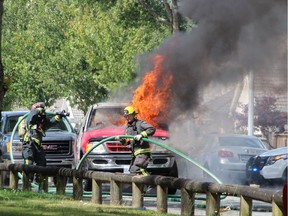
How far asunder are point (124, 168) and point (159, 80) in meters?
2.33

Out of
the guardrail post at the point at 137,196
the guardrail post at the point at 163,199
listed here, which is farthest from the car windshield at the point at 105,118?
the guardrail post at the point at 163,199

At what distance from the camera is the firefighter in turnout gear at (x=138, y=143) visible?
55.5ft

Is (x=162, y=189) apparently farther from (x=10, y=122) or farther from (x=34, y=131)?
(x=10, y=122)

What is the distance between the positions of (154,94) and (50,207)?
4566 mm

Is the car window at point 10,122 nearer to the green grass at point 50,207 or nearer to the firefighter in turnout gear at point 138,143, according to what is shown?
the green grass at point 50,207

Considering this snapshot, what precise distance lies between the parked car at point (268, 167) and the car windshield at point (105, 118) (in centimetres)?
419

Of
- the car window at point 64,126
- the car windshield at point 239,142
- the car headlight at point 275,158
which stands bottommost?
the car headlight at point 275,158

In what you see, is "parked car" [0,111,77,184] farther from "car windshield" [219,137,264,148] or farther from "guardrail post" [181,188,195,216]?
"guardrail post" [181,188,195,216]

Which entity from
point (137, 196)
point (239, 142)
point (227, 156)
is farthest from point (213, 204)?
point (239, 142)

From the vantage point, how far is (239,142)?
85.1 feet

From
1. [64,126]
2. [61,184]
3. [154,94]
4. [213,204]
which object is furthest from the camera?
[64,126]

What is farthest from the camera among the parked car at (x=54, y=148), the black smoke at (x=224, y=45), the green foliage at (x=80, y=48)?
the green foliage at (x=80, y=48)

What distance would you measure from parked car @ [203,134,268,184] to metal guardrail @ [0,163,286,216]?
7.56 m

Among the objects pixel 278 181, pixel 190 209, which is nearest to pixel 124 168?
pixel 278 181
